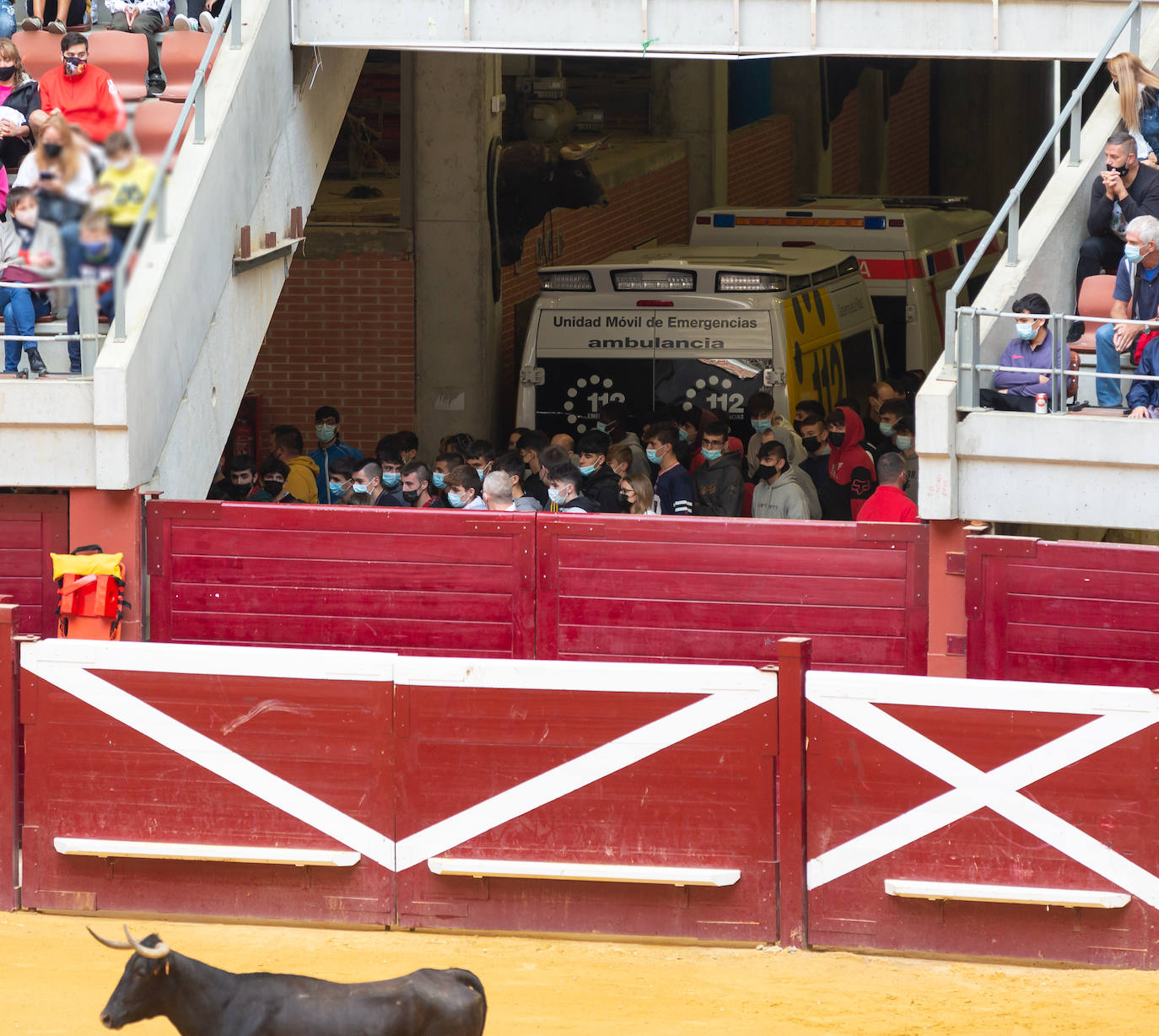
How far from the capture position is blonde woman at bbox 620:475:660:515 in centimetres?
1236

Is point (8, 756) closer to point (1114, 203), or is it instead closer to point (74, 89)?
point (74, 89)

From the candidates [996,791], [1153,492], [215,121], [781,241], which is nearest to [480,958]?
[996,791]

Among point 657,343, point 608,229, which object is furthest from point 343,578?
point 608,229

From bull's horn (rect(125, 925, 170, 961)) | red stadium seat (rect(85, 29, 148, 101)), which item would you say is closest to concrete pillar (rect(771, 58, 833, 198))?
red stadium seat (rect(85, 29, 148, 101))

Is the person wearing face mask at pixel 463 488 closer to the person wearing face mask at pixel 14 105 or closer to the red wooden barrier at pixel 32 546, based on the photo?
the red wooden barrier at pixel 32 546

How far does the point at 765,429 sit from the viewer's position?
14.6 meters

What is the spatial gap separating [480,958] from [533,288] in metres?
12.6

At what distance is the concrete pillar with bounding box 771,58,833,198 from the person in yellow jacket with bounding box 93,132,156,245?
25996 millimetres

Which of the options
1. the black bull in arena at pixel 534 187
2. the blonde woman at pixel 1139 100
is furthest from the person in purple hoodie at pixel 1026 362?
the black bull in arena at pixel 534 187

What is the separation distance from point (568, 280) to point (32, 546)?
227 inches

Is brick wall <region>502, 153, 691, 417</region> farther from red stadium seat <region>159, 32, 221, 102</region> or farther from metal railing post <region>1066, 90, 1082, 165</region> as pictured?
metal railing post <region>1066, 90, 1082, 165</region>

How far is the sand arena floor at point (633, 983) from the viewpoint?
8.48 m

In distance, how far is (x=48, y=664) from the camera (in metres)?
9.81

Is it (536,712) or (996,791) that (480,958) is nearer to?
(536,712)
